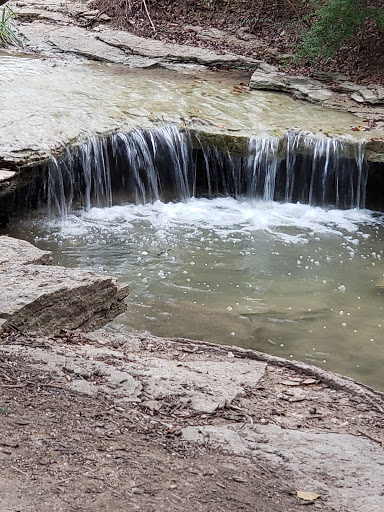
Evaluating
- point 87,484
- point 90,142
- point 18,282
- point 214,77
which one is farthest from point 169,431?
point 214,77

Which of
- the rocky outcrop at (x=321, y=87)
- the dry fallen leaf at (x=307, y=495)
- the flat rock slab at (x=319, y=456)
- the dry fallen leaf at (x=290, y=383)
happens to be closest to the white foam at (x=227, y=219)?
the rocky outcrop at (x=321, y=87)

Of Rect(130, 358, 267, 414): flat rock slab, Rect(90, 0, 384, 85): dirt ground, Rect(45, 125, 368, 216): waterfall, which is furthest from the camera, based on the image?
Rect(90, 0, 384, 85): dirt ground

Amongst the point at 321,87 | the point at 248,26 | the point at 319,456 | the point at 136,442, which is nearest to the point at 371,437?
the point at 319,456

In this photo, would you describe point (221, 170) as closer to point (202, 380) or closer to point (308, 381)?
point (308, 381)

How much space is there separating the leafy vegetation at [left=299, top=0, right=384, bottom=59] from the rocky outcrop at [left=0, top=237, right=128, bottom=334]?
8.22m

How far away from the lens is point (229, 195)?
33.7 feet

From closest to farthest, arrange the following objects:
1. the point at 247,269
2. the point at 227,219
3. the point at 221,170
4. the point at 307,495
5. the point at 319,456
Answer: the point at 307,495, the point at 319,456, the point at 247,269, the point at 227,219, the point at 221,170

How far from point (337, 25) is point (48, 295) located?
9251mm

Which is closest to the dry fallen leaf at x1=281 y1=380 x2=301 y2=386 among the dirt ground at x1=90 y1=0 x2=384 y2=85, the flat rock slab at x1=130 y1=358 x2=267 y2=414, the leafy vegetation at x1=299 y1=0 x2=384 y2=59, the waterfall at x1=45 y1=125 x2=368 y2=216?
the flat rock slab at x1=130 y1=358 x2=267 y2=414

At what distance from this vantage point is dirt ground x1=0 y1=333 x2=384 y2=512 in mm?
2906

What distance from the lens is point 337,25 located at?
12375mm

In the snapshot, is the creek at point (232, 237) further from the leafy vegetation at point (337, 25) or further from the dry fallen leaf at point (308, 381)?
the leafy vegetation at point (337, 25)

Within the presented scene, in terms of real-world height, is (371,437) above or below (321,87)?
below

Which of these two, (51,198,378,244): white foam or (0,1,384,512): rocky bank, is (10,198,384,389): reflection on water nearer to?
(51,198,378,244): white foam
